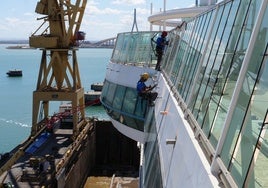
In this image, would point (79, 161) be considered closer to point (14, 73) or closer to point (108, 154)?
point (108, 154)

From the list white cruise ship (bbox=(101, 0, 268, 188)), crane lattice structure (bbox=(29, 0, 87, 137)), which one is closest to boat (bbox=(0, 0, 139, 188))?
crane lattice structure (bbox=(29, 0, 87, 137))

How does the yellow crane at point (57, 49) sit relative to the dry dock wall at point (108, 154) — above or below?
above

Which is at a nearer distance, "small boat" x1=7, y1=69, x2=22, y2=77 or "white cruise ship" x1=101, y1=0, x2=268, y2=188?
"white cruise ship" x1=101, y1=0, x2=268, y2=188

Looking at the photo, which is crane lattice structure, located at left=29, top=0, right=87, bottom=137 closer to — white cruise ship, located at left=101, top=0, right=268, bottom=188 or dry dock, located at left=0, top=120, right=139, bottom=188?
dry dock, located at left=0, top=120, right=139, bottom=188

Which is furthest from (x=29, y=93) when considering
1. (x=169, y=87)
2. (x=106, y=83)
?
(x=169, y=87)

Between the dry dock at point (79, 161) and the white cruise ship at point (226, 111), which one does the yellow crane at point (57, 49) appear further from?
the white cruise ship at point (226, 111)

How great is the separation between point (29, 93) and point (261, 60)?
3404 inches

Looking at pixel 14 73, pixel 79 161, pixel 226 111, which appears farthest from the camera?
pixel 14 73

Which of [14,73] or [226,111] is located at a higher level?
[226,111]

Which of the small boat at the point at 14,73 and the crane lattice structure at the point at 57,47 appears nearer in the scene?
the crane lattice structure at the point at 57,47

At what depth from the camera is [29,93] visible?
86312mm

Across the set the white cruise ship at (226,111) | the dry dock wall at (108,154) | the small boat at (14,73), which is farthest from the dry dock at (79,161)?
the small boat at (14,73)

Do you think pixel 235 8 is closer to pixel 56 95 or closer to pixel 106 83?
pixel 106 83

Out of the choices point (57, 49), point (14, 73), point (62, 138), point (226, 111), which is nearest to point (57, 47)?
point (57, 49)
